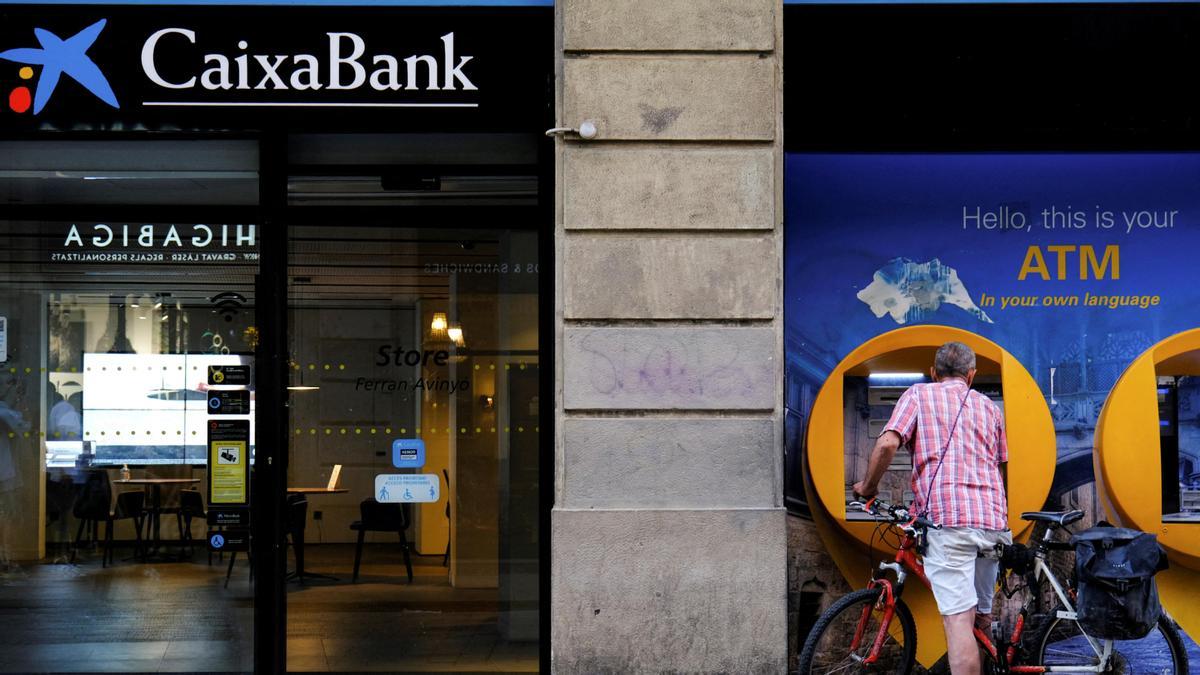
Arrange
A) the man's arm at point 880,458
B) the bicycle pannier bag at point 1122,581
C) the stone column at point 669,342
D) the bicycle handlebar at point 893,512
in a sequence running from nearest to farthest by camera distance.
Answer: the bicycle pannier bag at point 1122,581 < the man's arm at point 880,458 < the bicycle handlebar at point 893,512 < the stone column at point 669,342

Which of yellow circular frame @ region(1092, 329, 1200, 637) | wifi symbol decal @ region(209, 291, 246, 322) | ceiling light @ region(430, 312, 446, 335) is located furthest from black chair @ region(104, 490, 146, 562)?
yellow circular frame @ region(1092, 329, 1200, 637)

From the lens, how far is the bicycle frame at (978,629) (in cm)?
673

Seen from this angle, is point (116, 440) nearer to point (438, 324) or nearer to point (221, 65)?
point (438, 324)

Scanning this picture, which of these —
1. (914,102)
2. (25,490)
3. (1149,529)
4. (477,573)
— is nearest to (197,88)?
(25,490)

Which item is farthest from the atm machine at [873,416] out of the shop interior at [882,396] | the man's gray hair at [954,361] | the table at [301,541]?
the table at [301,541]

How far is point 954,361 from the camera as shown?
6.70 metres

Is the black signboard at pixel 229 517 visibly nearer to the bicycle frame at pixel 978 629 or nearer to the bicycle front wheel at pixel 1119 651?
the bicycle frame at pixel 978 629

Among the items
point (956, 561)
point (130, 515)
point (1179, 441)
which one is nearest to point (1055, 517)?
point (956, 561)

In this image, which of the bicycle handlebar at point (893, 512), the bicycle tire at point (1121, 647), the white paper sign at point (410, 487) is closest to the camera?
the bicycle handlebar at point (893, 512)

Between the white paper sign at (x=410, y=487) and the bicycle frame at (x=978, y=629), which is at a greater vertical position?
the white paper sign at (x=410, y=487)

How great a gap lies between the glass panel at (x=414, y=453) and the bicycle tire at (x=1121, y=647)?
2.65m

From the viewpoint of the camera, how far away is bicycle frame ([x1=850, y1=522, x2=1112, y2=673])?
6730 millimetres

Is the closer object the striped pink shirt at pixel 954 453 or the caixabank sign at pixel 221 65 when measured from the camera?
the striped pink shirt at pixel 954 453

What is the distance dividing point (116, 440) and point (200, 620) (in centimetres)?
110
